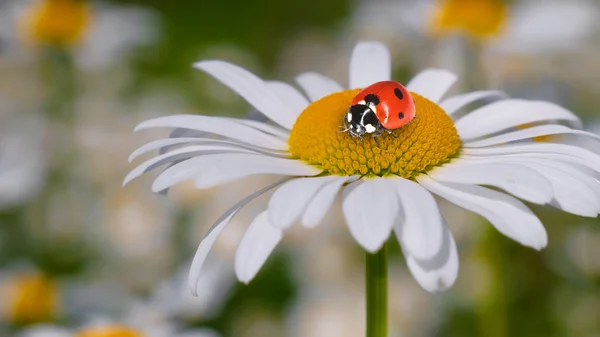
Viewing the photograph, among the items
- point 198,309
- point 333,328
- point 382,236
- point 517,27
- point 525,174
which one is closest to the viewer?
point 382,236

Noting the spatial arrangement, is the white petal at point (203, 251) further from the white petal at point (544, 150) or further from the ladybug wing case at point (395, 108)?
the white petal at point (544, 150)

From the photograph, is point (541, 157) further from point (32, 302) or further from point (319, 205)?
point (32, 302)

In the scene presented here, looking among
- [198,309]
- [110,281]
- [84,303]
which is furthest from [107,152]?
[198,309]

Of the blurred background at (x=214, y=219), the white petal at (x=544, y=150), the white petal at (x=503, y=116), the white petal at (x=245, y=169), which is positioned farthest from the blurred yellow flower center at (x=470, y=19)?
the white petal at (x=245, y=169)

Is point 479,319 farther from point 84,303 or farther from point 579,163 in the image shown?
point 579,163

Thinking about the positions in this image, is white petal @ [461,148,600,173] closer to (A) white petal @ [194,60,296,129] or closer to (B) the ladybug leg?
(B) the ladybug leg

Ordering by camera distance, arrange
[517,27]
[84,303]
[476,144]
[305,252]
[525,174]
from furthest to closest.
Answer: [517,27], [305,252], [84,303], [476,144], [525,174]
